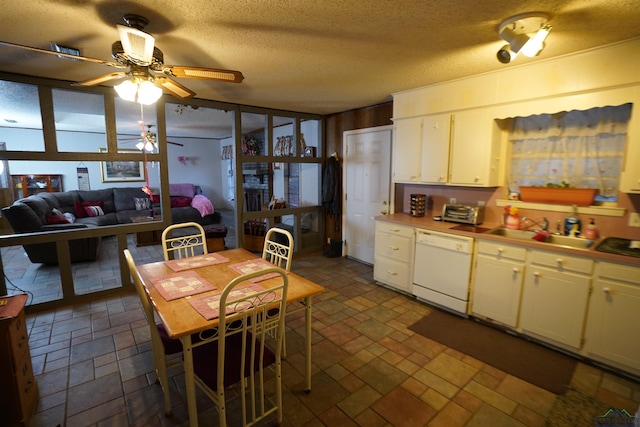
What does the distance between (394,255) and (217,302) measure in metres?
2.32

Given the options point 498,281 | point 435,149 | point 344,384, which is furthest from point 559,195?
point 344,384

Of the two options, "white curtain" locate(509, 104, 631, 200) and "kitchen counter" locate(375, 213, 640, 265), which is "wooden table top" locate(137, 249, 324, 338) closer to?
"kitchen counter" locate(375, 213, 640, 265)

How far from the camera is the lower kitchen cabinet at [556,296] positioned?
220 centimetres

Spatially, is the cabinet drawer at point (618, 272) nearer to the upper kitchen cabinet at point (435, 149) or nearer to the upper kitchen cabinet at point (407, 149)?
the upper kitchen cabinet at point (435, 149)

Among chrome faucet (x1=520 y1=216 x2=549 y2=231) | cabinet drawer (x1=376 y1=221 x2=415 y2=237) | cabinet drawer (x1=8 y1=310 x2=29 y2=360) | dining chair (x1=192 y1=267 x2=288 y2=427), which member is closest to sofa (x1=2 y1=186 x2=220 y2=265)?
cabinet drawer (x1=8 y1=310 x2=29 y2=360)

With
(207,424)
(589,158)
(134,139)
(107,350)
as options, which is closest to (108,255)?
(107,350)

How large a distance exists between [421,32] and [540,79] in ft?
4.12

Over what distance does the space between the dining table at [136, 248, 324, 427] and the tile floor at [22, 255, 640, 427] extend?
31 cm

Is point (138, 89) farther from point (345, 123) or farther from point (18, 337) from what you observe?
point (345, 123)

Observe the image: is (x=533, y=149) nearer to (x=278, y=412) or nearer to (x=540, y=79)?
(x=540, y=79)

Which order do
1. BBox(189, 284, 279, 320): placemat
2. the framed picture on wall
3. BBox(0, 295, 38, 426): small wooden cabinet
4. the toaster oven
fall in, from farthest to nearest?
the framed picture on wall → the toaster oven → BBox(0, 295, 38, 426): small wooden cabinet → BBox(189, 284, 279, 320): placemat

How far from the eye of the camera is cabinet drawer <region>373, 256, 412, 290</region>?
3355 mm

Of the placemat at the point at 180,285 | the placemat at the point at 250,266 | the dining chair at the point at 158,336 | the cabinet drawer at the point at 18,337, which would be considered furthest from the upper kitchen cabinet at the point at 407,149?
the cabinet drawer at the point at 18,337

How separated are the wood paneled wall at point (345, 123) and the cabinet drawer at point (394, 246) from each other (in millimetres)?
1364
